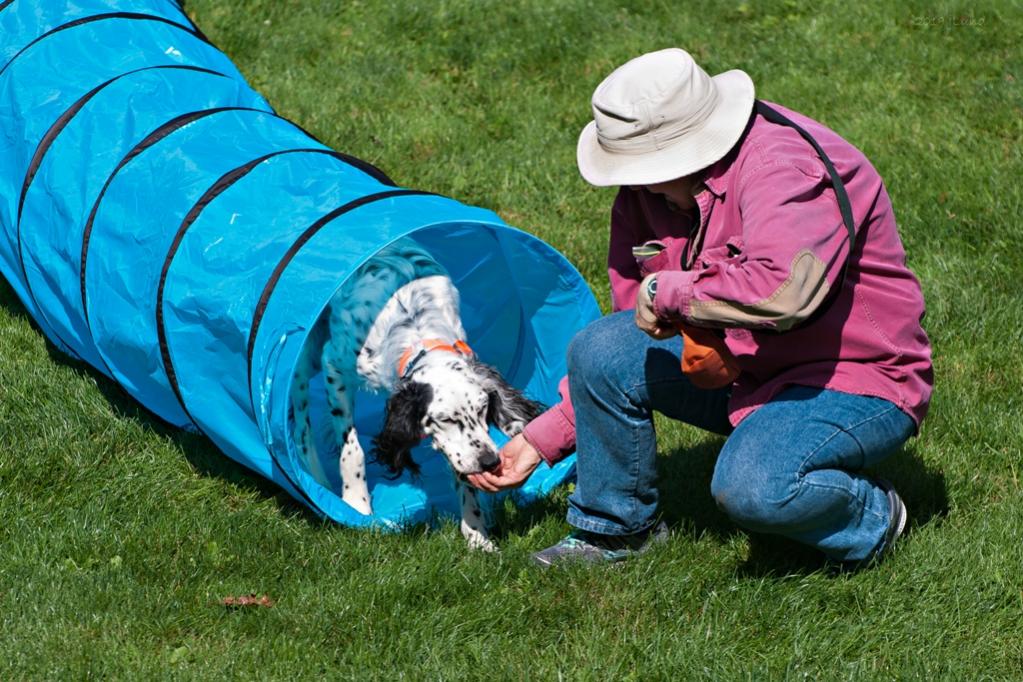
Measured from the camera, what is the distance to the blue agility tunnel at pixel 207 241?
4305mm

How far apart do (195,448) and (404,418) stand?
2.96ft

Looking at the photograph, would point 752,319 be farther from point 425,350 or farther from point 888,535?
point 425,350

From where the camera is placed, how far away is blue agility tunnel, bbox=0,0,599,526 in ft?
14.1

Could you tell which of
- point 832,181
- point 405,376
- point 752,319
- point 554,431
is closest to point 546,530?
point 554,431

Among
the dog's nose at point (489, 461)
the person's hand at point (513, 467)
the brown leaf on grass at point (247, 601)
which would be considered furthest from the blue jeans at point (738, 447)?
the brown leaf on grass at point (247, 601)

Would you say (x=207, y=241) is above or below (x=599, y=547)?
above

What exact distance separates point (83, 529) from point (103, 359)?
3.10 feet

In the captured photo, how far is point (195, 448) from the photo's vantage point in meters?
4.88

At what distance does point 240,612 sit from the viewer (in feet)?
12.2

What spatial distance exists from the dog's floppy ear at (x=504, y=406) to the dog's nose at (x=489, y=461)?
0.92ft

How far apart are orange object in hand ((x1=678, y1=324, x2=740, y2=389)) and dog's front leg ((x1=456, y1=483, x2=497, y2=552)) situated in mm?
1060

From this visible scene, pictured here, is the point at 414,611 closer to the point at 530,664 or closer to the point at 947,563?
the point at 530,664

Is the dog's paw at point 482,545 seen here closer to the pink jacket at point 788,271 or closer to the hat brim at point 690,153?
the pink jacket at point 788,271

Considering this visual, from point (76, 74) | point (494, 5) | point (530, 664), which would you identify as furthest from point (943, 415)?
point (494, 5)
